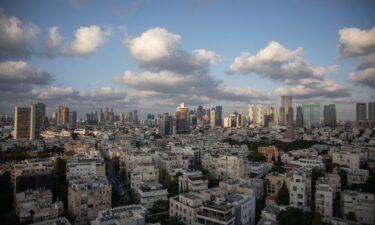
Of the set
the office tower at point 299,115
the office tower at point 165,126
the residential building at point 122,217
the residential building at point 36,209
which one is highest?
the office tower at point 299,115

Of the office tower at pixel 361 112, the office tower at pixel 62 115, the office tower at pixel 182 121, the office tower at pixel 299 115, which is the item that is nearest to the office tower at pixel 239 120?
the office tower at pixel 299 115

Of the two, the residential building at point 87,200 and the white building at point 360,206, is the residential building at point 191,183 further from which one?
the white building at point 360,206

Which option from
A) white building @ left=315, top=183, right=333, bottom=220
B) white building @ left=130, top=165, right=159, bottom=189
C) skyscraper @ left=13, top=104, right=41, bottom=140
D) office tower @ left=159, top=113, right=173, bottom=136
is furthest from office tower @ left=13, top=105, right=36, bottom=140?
white building @ left=315, top=183, right=333, bottom=220

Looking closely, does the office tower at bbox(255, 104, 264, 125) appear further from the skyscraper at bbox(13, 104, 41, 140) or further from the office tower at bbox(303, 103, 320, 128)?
the skyscraper at bbox(13, 104, 41, 140)

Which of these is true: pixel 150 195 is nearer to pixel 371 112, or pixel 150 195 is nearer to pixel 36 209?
pixel 36 209

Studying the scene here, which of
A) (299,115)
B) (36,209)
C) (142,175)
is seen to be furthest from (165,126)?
(36,209)
